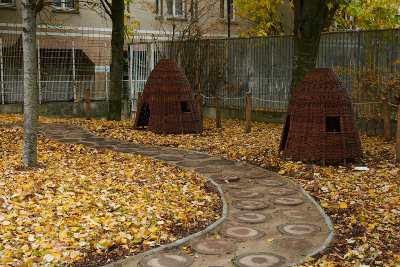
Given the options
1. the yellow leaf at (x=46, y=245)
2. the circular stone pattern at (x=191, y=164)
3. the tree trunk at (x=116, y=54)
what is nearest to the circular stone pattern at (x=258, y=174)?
the circular stone pattern at (x=191, y=164)

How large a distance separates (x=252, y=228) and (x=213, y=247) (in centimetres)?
75

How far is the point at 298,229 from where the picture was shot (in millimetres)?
5246

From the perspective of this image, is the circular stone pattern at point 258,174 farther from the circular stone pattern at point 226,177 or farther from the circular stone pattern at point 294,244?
the circular stone pattern at point 294,244

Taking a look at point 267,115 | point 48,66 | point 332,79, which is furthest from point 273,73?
point 48,66

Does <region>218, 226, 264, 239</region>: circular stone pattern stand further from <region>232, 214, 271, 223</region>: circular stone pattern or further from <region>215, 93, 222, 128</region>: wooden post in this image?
<region>215, 93, 222, 128</region>: wooden post

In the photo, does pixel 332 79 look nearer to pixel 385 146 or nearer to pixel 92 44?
pixel 385 146

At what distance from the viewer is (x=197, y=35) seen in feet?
53.8

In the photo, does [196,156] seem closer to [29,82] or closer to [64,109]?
[29,82]

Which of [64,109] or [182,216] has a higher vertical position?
[64,109]

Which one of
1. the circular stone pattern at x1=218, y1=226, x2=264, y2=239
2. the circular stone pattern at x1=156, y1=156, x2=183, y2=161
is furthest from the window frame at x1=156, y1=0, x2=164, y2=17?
the circular stone pattern at x1=218, y1=226, x2=264, y2=239

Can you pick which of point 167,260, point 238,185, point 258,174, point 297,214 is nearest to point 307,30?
point 258,174

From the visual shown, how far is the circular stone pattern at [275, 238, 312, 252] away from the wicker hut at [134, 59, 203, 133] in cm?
718

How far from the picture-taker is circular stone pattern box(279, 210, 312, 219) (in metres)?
5.70

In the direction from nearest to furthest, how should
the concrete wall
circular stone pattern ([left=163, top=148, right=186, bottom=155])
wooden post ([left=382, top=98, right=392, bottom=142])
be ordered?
circular stone pattern ([left=163, top=148, right=186, bottom=155]), wooden post ([left=382, top=98, right=392, bottom=142]), the concrete wall
